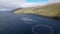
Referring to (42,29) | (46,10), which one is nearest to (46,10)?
(46,10)

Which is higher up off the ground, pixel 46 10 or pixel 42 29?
pixel 46 10

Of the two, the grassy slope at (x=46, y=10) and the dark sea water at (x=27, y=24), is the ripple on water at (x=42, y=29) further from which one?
the grassy slope at (x=46, y=10)

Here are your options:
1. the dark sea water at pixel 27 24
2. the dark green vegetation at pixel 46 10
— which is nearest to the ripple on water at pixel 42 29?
the dark sea water at pixel 27 24

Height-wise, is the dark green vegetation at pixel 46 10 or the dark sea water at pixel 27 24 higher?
the dark green vegetation at pixel 46 10

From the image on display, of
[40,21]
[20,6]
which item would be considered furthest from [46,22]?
[20,6]

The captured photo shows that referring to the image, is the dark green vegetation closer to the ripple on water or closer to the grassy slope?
the grassy slope

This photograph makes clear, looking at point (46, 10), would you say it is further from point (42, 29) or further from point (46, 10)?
point (42, 29)

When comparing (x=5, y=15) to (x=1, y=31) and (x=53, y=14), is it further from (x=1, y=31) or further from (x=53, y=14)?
(x=53, y=14)
